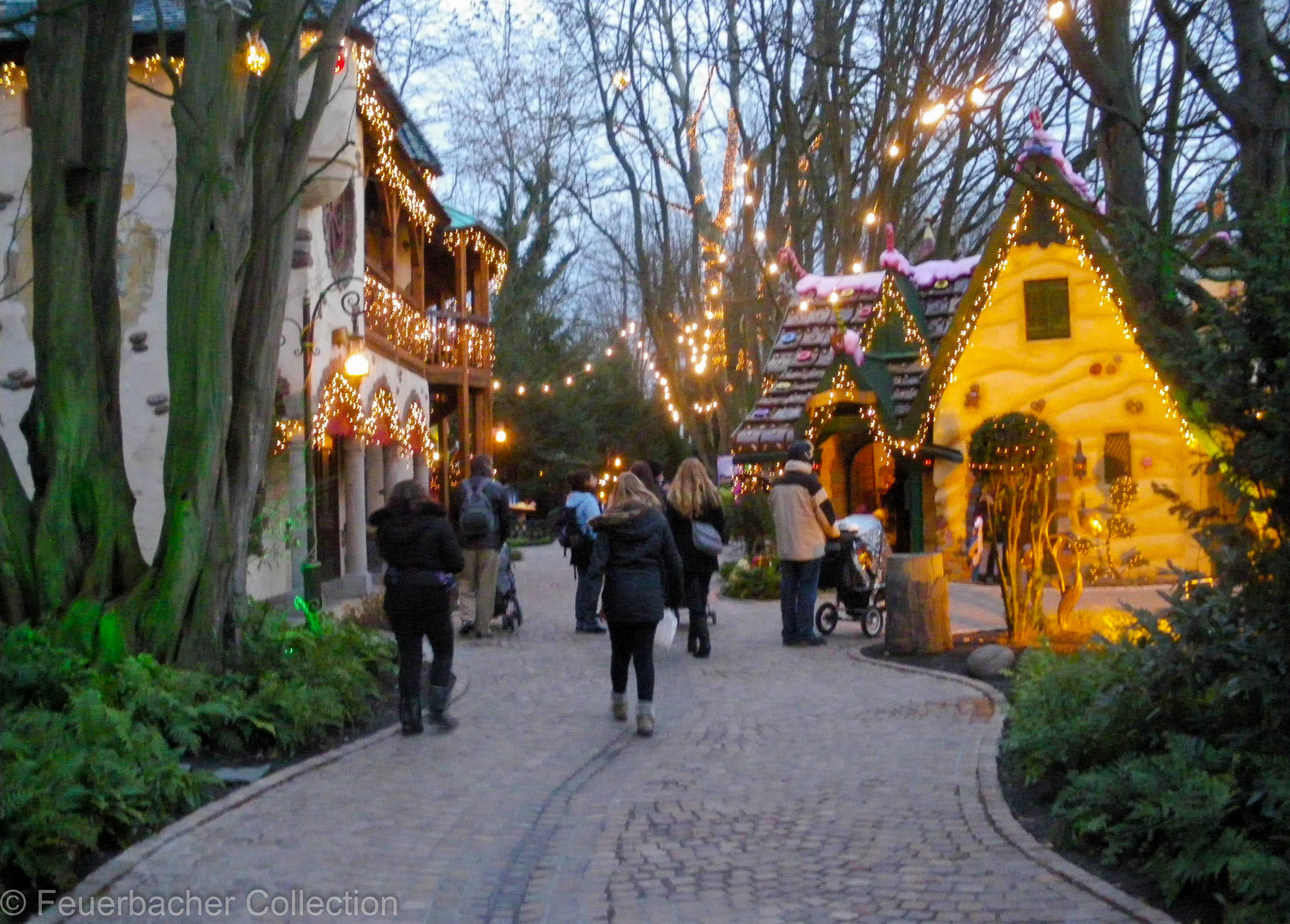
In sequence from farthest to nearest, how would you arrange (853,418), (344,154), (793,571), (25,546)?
(853,418)
(344,154)
(793,571)
(25,546)

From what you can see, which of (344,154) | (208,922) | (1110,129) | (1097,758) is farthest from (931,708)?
(344,154)

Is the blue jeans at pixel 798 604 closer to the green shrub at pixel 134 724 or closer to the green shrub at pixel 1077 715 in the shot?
the green shrub at pixel 134 724

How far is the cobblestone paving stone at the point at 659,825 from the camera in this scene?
5902mm

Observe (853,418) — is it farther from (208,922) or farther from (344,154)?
(208,922)

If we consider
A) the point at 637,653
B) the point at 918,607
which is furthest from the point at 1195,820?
the point at 918,607

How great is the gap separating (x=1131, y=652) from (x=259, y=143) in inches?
277

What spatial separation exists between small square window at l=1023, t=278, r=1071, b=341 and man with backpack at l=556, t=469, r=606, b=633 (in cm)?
812

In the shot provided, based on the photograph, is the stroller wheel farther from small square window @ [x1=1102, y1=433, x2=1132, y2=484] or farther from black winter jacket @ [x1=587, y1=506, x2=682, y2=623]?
small square window @ [x1=1102, y1=433, x2=1132, y2=484]

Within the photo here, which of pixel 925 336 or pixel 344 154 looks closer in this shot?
pixel 344 154

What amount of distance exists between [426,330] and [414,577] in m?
16.8

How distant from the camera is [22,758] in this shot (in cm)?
655

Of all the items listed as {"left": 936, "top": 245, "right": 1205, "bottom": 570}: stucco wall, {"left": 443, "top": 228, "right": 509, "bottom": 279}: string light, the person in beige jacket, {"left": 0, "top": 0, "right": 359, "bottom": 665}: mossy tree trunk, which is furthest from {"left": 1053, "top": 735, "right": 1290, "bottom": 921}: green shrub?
{"left": 443, "top": 228, "right": 509, "bottom": 279}: string light

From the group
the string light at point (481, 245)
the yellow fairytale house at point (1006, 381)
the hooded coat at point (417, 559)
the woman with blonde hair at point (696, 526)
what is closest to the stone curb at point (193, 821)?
the hooded coat at point (417, 559)

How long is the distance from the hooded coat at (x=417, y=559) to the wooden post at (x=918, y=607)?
4763mm
